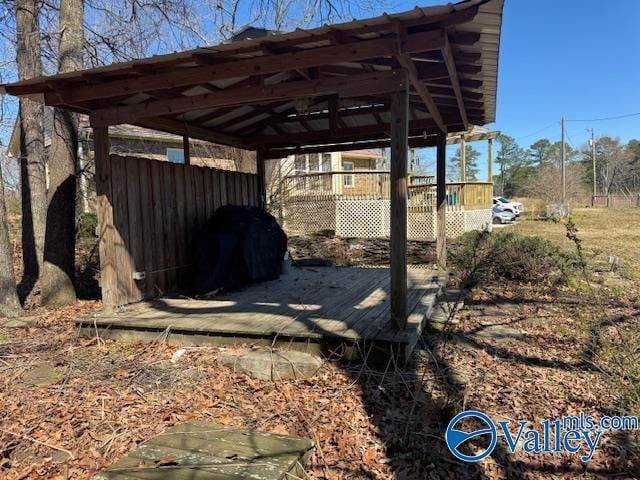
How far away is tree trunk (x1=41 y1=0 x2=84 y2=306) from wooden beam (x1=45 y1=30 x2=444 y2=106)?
127cm

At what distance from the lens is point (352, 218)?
13156 mm

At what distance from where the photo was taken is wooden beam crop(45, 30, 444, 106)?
3.39 metres

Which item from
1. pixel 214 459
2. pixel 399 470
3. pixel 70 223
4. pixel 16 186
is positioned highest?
pixel 16 186

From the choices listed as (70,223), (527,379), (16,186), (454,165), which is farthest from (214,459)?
(454,165)

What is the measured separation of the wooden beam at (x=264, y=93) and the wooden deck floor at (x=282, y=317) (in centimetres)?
201

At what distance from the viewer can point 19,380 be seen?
3.37m

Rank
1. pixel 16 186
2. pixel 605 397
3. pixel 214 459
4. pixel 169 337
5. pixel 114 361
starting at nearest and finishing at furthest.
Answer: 1. pixel 214 459
2. pixel 605 397
3. pixel 114 361
4. pixel 169 337
5. pixel 16 186

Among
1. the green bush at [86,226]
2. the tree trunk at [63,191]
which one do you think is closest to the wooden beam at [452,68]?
the tree trunk at [63,191]

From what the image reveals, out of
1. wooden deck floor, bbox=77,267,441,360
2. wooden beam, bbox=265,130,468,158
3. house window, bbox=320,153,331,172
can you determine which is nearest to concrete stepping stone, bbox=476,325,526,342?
wooden deck floor, bbox=77,267,441,360

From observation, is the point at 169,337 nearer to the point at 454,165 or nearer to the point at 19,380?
the point at 19,380

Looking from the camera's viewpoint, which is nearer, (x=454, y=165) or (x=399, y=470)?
(x=399, y=470)

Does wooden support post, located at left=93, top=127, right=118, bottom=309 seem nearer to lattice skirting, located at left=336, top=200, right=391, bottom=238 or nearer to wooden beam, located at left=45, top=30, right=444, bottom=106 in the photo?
wooden beam, located at left=45, top=30, right=444, bottom=106

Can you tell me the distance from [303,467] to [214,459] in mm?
450

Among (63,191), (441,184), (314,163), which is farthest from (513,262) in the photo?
(314,163)
